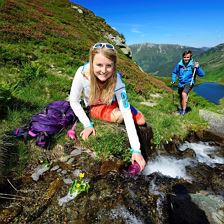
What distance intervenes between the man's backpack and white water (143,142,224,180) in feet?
7.98

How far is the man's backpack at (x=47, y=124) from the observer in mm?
5469

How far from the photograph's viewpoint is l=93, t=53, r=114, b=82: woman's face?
4.86m

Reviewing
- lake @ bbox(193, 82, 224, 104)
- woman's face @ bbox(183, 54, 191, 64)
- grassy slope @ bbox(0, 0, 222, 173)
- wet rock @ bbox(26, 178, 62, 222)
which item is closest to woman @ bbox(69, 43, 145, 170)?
grassy slope @ bbox(0, 0, 222, 173)

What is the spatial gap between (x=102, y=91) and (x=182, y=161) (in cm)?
353

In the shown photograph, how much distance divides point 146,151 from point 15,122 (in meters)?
3.76

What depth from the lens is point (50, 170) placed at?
5051 millimetres

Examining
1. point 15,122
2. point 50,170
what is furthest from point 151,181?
point 15,122

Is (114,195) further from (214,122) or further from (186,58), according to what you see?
(186,58)

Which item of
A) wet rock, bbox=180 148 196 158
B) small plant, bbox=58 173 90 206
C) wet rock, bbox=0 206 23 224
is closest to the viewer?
wet rock, bbox=0 206 23 224

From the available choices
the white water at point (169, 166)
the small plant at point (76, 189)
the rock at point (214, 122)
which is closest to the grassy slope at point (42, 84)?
the rock at point (214, 122)

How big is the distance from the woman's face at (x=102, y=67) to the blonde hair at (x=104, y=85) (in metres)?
0.07

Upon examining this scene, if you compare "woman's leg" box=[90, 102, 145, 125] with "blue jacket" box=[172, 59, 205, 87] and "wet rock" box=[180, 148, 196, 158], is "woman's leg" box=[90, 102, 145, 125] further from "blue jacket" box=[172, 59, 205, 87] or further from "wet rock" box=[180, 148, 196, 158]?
"blue jacket" box=[172, 59, 205, 87]

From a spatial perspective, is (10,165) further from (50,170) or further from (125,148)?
→ (125,148)

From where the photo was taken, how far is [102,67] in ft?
16.3
